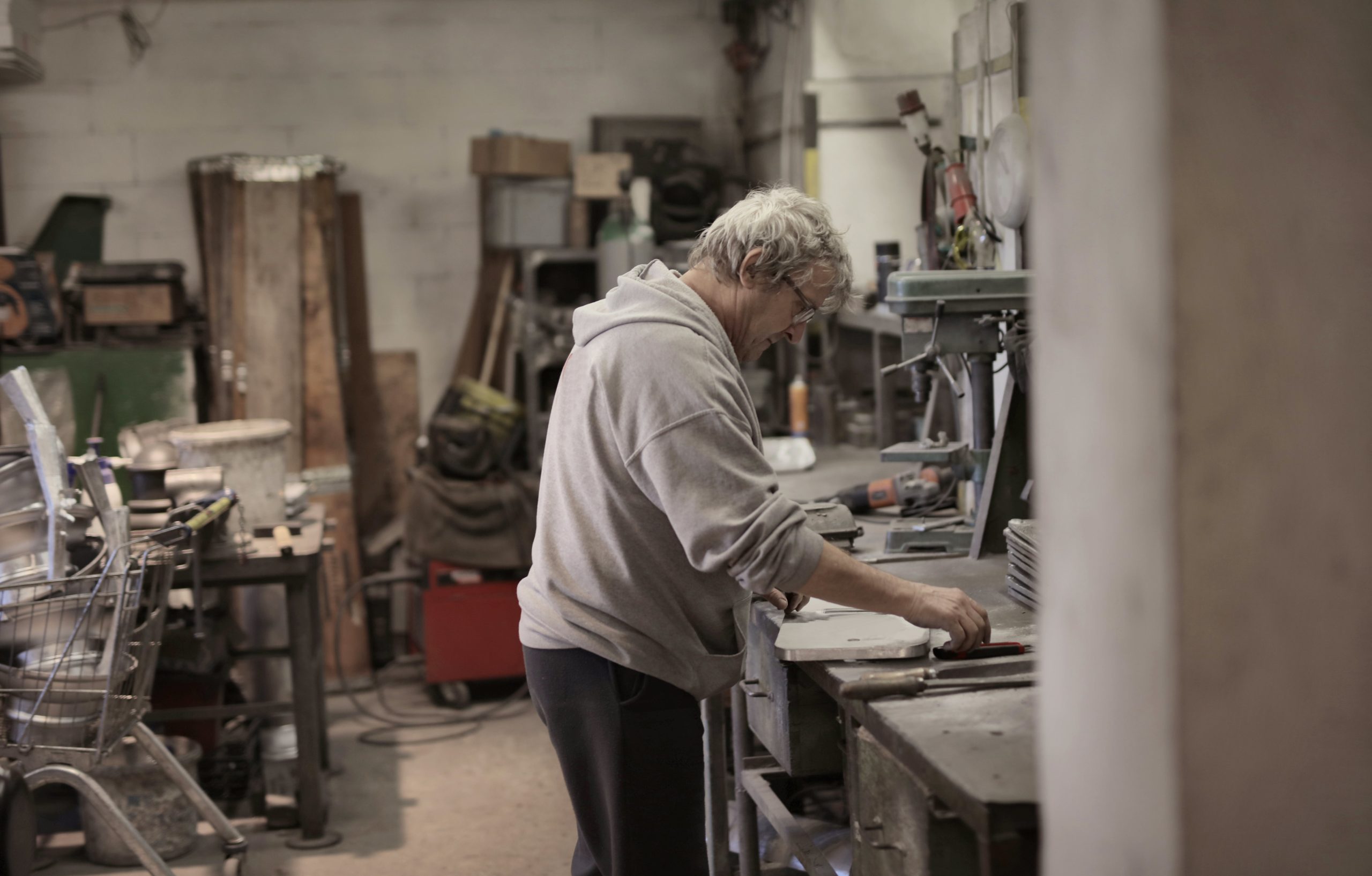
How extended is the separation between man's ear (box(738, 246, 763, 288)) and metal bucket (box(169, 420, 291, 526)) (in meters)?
2.10

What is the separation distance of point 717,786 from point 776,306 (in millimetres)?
1161

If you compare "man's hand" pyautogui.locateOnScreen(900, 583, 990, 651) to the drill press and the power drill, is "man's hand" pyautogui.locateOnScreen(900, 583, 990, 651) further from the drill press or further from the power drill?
the power drill

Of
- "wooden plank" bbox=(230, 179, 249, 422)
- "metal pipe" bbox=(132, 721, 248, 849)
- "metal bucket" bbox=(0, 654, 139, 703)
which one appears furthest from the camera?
"wooden plank" bbox=(230, 179, 249, 422)

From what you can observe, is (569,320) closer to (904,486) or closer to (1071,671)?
(904,486)

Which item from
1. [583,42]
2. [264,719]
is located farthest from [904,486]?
[583,42]

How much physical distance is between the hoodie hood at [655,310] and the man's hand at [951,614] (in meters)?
0.42

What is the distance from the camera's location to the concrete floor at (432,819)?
324 centimetres

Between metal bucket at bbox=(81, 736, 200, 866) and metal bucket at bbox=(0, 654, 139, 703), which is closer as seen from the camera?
metal bucket at bbox=(0, 654, 139, 703)

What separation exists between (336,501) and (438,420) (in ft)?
1.74

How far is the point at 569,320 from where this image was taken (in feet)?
15.5

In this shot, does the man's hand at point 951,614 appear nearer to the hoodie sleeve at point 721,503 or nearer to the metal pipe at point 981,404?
the hoodie sleeve at point 721,503

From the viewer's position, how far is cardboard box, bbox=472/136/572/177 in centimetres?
500

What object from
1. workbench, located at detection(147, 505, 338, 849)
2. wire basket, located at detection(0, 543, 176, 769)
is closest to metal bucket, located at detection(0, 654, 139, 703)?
wire basket, located at detection(0, 543, 176, 769)

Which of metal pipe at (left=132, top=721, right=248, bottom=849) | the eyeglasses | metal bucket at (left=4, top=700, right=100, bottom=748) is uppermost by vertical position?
the eyeglasses
